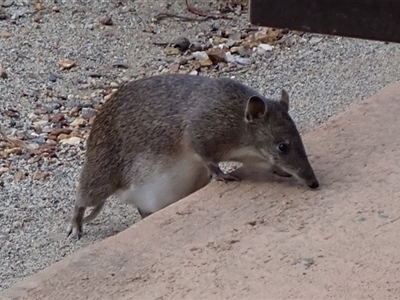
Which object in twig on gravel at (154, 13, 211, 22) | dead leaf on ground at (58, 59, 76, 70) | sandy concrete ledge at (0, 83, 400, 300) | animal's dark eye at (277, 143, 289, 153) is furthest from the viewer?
twig on gravel at (154, 13, 211, 22)

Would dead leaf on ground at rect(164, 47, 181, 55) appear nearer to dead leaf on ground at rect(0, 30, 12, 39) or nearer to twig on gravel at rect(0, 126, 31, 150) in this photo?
dead leaf on ground at rect(0, 30, 12, 39)

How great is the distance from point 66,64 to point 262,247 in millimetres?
4194

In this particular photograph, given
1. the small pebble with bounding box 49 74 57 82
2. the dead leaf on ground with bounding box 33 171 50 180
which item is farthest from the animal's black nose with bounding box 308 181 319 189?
the small pebble with bounding box 49 74 57 82

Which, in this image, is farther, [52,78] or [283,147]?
[52,78]

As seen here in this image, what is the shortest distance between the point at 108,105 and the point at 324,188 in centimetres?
147

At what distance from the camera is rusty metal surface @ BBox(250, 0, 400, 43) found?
7.37ft

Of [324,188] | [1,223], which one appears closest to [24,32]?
[1,223]

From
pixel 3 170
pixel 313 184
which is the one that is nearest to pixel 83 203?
pixel 3 170

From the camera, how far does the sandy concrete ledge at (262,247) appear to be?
3.38 m

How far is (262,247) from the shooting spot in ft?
12.0

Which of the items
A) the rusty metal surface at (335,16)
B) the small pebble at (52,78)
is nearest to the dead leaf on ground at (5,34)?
the small pebble at (52,78)

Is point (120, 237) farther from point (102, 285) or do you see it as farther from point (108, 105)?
point (108, 105)

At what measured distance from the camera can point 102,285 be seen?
342cm

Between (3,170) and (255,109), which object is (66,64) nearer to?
(3,170)
